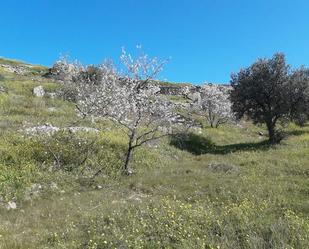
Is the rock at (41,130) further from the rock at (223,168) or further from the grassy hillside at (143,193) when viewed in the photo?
the rock at (223,168)

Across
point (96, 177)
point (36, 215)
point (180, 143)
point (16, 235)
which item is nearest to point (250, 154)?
point (180, 143)

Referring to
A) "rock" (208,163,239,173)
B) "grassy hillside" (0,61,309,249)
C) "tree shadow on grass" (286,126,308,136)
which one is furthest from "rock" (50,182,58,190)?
"tree shadow on grass" (286,126,308,136)

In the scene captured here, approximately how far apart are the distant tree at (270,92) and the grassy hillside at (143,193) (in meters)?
5.04

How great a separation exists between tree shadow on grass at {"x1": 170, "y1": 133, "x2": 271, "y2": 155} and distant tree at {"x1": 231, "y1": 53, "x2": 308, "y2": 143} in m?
4.06

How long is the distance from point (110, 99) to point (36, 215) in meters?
12.5

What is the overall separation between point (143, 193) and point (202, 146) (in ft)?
53.1

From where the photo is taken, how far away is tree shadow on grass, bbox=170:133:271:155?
3009cm

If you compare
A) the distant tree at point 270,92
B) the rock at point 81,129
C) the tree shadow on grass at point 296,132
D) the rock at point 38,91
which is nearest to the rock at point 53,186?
the rock at point 81,129

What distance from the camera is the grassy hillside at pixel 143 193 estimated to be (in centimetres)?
1116

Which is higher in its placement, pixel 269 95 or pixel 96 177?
pixel 269 95

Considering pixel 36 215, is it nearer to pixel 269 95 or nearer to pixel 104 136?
pixel 104 136

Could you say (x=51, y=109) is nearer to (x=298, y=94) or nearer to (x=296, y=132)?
(x=298, y=94)

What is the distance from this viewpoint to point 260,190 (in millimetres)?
16609

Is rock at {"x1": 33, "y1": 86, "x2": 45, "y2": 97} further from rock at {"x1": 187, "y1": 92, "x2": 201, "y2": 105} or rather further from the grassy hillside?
rock at {"x1": 187, "y1": 92, "x2": 201, "y2": 105}
